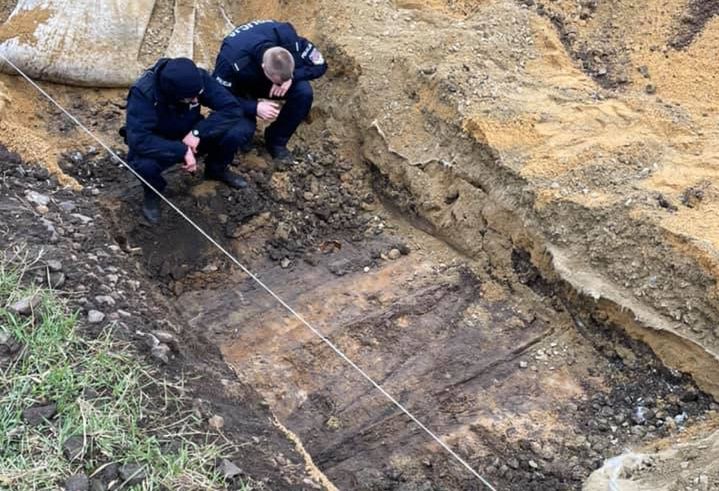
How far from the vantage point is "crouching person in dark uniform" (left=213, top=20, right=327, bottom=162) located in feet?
16.7

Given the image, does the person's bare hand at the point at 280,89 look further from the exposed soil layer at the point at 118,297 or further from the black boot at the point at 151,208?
the exposed soil layer at the point at 118,297

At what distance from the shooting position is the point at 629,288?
14.6ft

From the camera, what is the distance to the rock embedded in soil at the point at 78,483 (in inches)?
112

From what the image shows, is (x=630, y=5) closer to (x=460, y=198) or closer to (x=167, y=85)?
(x=460, y=198)

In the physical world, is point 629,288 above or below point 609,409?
above

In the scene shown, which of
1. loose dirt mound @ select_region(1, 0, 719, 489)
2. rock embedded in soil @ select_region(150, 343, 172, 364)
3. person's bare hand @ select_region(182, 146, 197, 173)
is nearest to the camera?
rock embedded in soil @ select_region(150, 343, 172, 364)

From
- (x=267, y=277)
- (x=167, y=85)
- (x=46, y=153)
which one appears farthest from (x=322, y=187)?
(x=46, y=153)

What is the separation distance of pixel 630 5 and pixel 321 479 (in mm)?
4746

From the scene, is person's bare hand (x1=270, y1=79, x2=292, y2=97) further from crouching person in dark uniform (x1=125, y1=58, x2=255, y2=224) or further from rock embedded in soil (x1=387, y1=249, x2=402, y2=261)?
rock embedded in soil (x1=387, y1=249, x2=402, y2=261)

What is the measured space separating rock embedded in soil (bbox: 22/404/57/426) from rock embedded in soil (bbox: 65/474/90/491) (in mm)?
308

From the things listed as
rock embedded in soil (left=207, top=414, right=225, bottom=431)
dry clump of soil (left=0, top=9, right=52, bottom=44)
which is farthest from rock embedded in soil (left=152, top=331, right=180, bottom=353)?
dry clump of soil (left=0, top=9, right=52, bottom=44)

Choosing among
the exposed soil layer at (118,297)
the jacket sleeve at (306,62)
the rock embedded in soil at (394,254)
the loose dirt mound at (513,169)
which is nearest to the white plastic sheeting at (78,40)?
the loose dirt mound at (513,169)

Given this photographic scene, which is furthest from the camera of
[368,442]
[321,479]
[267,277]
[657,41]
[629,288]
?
[657,41]

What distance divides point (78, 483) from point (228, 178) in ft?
9.30
